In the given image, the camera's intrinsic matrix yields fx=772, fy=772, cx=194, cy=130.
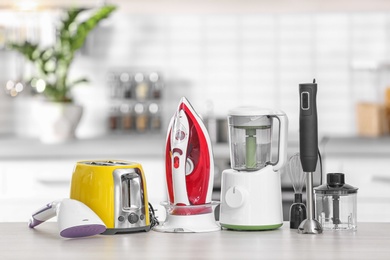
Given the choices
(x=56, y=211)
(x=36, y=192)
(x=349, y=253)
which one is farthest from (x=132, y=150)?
(x=349, y=253)

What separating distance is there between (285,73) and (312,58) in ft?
0.57

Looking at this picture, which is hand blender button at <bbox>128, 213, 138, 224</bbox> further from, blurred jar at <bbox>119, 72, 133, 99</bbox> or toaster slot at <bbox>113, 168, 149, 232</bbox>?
blurred jar at <bbox>119, 72, 133, 99</bbox>

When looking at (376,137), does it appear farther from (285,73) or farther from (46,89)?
(46,89)

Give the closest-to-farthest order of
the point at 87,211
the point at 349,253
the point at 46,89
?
the point at 349,253 → the point at 87,211 → the point at 46,89

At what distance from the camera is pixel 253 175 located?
1.92m

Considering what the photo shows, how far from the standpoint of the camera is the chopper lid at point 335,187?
190 cm

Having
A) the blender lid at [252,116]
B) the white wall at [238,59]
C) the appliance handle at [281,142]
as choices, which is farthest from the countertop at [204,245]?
the white wall at [238,59]

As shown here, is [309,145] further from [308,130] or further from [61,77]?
[61,77]

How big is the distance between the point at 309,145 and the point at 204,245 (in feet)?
1.22

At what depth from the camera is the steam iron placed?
6.31 feet

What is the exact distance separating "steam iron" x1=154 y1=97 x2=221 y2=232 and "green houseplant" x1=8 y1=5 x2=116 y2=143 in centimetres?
206

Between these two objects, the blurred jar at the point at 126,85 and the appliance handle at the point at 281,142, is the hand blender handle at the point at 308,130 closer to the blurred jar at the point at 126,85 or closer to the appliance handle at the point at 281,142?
the appliance handle at the point at 281,142

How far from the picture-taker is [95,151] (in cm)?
379

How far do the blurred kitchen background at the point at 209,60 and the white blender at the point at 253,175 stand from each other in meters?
2.33
